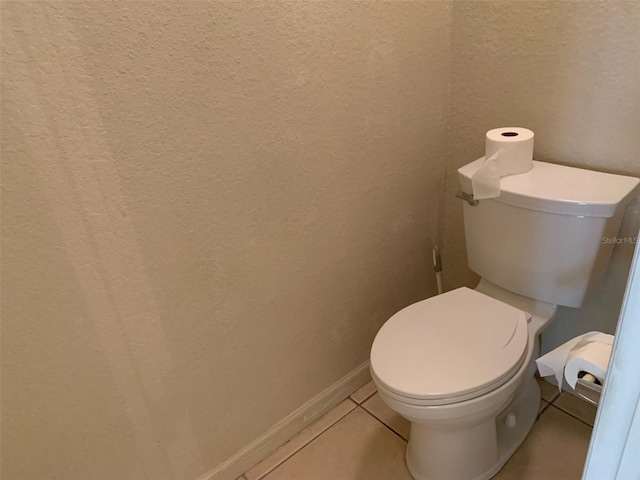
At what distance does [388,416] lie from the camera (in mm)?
1525

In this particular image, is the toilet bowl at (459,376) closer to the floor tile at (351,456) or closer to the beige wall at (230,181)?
the floor tile at (351,456)

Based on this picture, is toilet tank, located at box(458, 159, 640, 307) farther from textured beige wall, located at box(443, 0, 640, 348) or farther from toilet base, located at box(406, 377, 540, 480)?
toilet base, located at box(406, 377, 540, 480)

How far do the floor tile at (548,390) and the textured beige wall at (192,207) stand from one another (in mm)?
672

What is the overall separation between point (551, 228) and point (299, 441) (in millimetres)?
1005

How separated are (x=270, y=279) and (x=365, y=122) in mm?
524

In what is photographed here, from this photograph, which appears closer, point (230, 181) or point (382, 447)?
point (230, 181)

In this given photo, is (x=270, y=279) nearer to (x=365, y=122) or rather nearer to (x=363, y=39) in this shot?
(x=365, y=122)

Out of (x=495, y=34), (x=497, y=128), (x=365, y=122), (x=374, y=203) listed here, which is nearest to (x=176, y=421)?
(x=374, y=203)

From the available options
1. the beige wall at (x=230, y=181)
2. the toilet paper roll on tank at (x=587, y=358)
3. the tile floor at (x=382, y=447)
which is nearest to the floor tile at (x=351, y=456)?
the tile floor at (x=382, y=447)

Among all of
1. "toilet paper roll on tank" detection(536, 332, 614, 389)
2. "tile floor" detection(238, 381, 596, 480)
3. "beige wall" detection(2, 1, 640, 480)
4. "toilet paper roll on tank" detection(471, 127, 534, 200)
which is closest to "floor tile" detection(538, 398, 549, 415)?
"tile floor" detection(238, 381, 596, 480)

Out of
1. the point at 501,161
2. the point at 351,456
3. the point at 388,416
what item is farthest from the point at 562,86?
the point at 351,456

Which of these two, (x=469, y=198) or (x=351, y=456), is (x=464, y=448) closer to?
(x=351, y=456)

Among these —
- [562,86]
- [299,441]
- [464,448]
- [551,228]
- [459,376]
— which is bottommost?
[299,441]

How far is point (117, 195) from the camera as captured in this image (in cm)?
91
